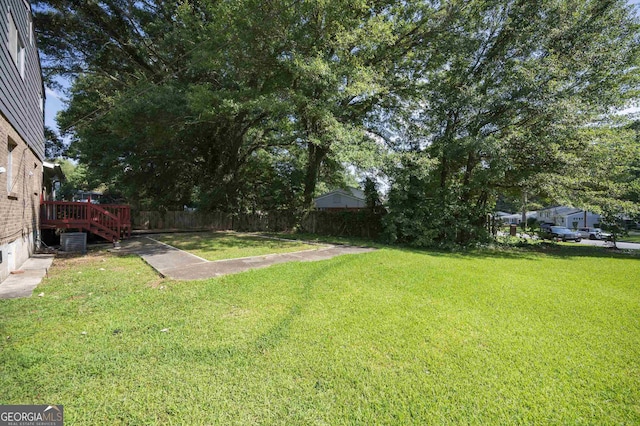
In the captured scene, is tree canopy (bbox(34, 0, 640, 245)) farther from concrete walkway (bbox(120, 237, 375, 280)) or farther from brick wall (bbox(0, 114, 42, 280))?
brick wall (bbox(0, 114, 42, 280))

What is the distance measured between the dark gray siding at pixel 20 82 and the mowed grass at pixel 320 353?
3.55m

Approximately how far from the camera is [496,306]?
4.20 metres

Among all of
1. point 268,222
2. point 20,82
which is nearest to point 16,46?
point 20,82

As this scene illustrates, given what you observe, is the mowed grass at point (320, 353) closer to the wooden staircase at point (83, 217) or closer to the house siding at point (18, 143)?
the house siding at point (18, 143)

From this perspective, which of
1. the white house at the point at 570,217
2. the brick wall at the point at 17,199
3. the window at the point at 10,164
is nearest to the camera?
the brick wall at the point at 17,199

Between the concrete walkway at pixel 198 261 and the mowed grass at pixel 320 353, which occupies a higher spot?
the concrete walkway at pixel 198 261

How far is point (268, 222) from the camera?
17594 mm

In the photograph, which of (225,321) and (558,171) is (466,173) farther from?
(225,321)

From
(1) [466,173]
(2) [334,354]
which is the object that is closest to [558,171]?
(1) [466,173]

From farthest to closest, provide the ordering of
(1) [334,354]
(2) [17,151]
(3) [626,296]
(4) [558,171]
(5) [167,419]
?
(4) [558,171]
(2) [17,151]
(3) [626,296]
(1) [334,354]
(5) [167,419]

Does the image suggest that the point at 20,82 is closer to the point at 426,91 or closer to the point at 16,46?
the point at 16,46

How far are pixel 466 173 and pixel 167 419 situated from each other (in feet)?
44.5

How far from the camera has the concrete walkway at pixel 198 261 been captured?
5887 mm

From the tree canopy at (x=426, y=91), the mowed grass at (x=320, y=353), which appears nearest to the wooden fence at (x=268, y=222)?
the tree canopy at (x=426, y=91)
